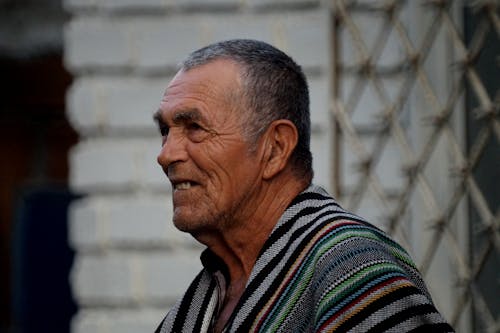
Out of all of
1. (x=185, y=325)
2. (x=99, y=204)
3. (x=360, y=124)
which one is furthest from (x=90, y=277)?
(x=185, y=325)

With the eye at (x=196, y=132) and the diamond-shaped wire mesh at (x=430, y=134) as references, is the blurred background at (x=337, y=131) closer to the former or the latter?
the diamond-shaped wire mesh at (x=430, y=134)

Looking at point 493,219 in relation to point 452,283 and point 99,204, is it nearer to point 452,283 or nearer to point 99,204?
point 452,283

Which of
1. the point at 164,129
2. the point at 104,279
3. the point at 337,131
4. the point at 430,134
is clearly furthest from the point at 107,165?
the point at 164,129

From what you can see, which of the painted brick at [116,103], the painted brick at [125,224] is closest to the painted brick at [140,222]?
the painted brick at [125,224]

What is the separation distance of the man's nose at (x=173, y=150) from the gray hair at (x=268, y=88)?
0.14m

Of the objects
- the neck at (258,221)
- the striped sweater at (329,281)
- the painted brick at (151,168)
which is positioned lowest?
the striped sweater at (329,281)

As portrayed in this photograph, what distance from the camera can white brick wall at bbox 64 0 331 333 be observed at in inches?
214

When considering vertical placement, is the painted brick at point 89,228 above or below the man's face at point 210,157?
above

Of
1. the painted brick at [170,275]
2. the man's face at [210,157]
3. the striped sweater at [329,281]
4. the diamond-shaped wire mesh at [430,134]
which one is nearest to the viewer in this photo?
the striped sweater at [329,281]

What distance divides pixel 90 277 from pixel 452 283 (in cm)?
144

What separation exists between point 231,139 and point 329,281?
455 millimetres

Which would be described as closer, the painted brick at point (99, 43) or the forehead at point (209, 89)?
the forehead at point (209, 89)

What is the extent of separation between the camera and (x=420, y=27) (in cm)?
514

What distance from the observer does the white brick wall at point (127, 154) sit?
5.43 meters
